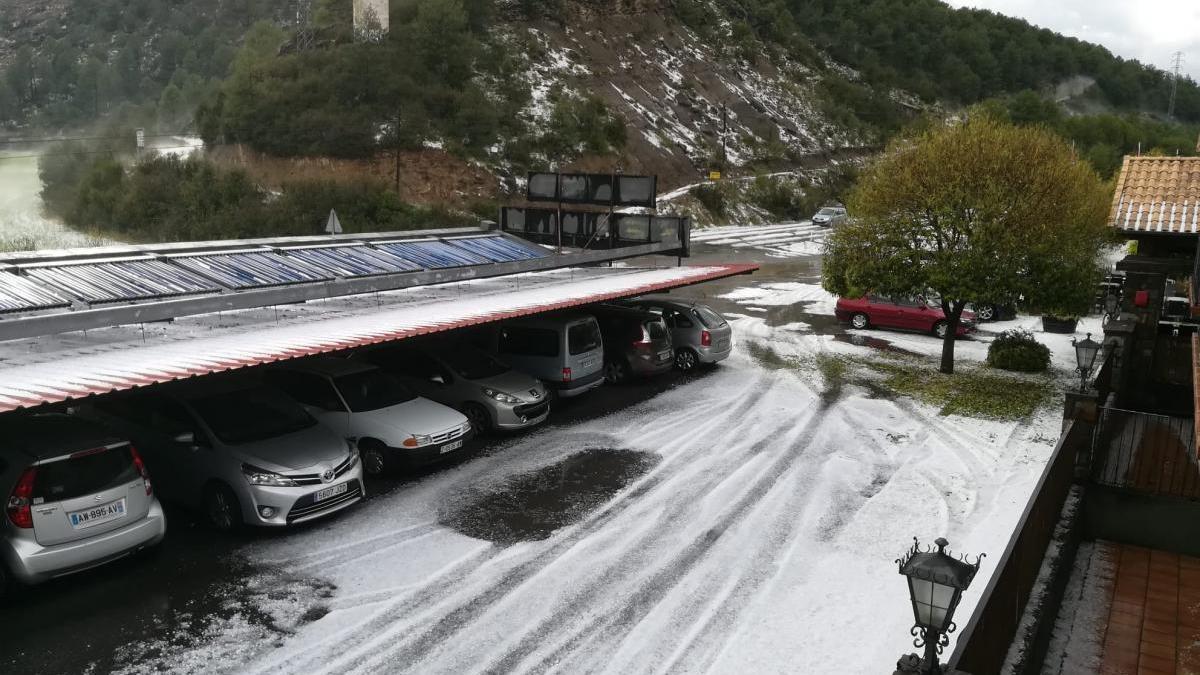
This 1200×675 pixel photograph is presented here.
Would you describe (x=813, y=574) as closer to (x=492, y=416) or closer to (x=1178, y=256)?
(x=492, y=416)

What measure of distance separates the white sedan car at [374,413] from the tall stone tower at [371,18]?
153 feet

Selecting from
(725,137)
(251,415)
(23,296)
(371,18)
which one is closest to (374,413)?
(251,415)

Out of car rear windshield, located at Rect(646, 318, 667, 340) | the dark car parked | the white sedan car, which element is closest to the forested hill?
the dark car parked

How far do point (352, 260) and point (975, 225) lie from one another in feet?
43.0

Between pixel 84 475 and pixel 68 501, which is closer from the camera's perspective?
pixel 68 501

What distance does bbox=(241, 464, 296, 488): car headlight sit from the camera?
9891 mm

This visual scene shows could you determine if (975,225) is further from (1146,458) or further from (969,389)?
(1146,458)

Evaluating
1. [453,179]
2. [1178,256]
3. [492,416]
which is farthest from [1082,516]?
[453,179]

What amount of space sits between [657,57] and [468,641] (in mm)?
73007

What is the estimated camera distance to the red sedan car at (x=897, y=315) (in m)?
24.2

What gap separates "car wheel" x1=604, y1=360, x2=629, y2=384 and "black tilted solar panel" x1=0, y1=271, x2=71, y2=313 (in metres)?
10.2

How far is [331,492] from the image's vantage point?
33.9 ft

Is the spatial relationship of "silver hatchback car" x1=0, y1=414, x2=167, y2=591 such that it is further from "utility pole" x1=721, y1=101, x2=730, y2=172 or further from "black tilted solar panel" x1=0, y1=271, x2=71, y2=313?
"utility pole" x1=721, y1=101, x2=730, y2=172

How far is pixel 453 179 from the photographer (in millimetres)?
49594
